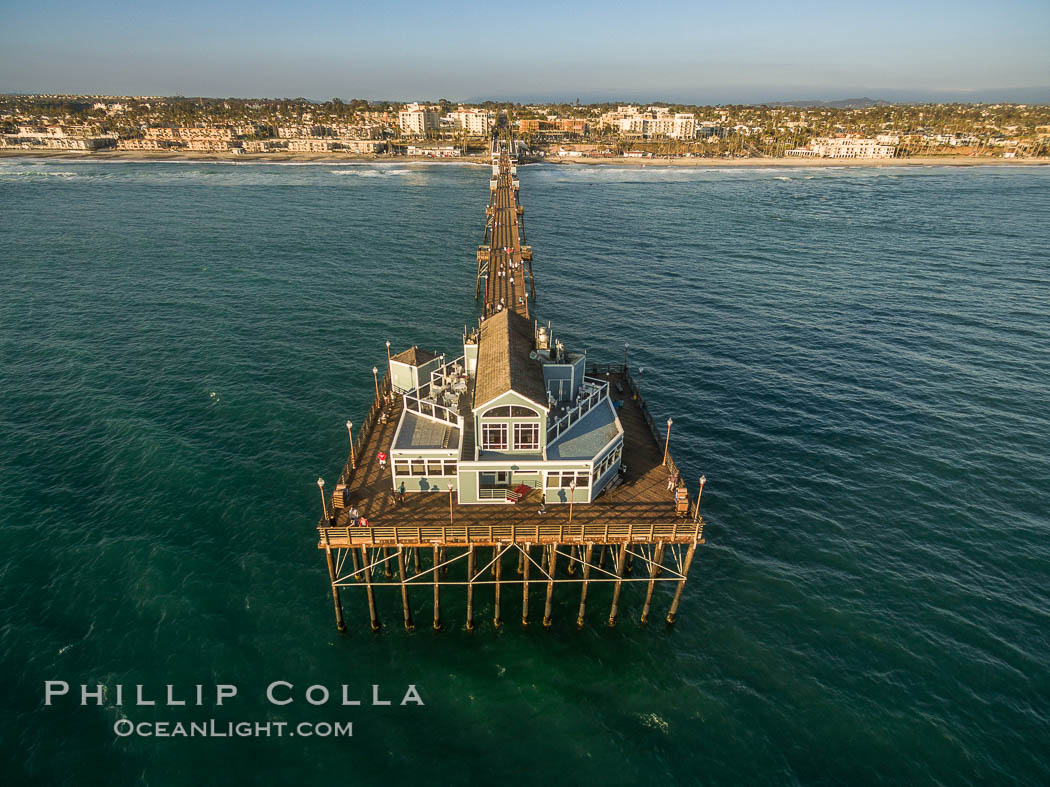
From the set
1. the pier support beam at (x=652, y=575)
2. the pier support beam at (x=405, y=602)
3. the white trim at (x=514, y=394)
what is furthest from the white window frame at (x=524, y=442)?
the pier support beam at (x=652, y=575)

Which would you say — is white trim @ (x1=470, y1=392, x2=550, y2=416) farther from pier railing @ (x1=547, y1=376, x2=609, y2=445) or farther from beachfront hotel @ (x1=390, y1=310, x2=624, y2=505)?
pier railing @ (x1=547, y1=376, x2=609, y2=445)

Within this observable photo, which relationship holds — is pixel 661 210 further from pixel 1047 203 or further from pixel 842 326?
pixel 1047 203

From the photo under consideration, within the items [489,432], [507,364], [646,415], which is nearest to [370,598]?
[489,432]

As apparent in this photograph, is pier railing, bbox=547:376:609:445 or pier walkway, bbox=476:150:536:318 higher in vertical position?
pier railing, bbox=547:376:609:445

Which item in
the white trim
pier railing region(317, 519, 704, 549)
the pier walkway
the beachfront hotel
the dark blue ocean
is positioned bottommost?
the dark blue ocean

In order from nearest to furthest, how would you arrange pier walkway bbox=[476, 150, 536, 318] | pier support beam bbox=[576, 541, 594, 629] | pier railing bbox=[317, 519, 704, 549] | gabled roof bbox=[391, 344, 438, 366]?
1. pier railing bbox=[317, 519, 704, 549]
2. pier support beam bbox=[576, 541, 594, 629]
3. gabled roof bbox=[391, 344, 438, 366]
4. pier walkway bbox=[476, 150, 536, 318]

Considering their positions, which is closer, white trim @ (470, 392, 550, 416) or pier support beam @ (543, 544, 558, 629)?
white trim @ (470, 392, 550, 416)

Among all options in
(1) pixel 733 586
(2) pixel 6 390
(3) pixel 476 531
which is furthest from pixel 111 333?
(1) pixel 733 586

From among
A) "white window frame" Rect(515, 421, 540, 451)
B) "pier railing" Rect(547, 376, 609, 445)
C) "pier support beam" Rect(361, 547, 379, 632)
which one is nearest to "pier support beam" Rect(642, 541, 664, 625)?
"pier railing" Rect(547, 376, 609, 445)
